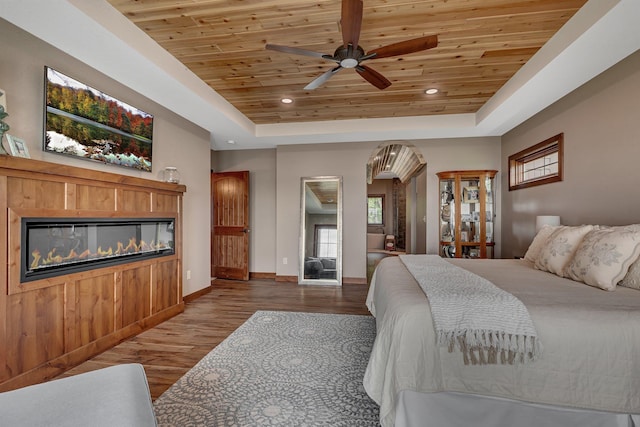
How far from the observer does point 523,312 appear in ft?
4.43

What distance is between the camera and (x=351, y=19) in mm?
1821

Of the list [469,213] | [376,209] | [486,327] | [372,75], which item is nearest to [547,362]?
[486,327]

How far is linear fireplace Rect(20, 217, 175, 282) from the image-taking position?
77.2 inches

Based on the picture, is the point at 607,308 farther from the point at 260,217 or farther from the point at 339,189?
the point at 260,217

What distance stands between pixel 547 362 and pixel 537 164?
3.35 m

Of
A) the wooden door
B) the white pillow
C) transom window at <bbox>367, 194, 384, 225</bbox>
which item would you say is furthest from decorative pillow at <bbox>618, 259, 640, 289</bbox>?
transom window at <bbox>367, 194, 384, 225</bbox>

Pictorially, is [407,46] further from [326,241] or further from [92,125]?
[326,241]

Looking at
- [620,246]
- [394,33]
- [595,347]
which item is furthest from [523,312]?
[394,33]

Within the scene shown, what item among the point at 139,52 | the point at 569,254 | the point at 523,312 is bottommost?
the point at 523,312

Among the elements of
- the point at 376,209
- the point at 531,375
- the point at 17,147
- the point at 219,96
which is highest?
the point at 219,96

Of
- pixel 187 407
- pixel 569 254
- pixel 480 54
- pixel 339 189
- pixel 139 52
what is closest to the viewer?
pixel 187 407

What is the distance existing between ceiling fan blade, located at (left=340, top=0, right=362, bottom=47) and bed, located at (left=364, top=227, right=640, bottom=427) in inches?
68.9

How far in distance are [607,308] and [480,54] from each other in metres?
2.35

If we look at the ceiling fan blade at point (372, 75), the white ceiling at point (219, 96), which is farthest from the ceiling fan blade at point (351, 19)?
the white ceiling at point (219, 96)
